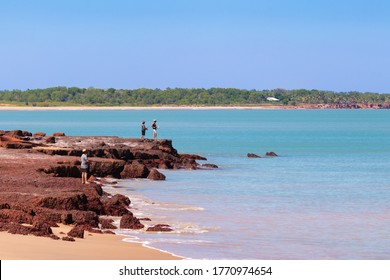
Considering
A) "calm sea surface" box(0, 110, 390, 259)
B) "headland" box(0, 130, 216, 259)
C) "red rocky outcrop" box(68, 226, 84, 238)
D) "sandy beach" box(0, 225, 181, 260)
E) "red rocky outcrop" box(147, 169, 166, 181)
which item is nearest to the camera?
"sandy beach" box(0, 225, 181, 260)

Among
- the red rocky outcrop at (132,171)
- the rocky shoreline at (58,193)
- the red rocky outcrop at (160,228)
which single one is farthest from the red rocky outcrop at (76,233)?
the red rocky outcrop at (132,171)

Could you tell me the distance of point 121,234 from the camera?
62.4 ft

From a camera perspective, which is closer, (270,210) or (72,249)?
(72,249)

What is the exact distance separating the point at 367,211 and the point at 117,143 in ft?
72.4

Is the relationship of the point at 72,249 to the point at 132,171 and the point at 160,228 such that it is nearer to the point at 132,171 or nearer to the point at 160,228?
the point at 160,228

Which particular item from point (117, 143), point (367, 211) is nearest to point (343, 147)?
point (117, 143)

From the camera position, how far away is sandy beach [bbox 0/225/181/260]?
14883 millimetres

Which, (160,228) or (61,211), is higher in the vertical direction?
(61,211)

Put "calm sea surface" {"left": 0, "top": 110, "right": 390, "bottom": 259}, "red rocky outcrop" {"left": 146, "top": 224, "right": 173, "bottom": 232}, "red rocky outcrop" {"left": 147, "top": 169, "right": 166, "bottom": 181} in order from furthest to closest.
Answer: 1. "red rocky outcrop" {"left": 147, "top": 169, "right": 166, "bottom": 181}
2. "red rocky outcrop" {"left": 146, "top": 224, "right": 173, "bottom": 232}
3. "calm sea surface" {"left": 0, "top": 110, "right": 390, "bottom": 259}

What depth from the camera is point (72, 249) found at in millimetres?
16000

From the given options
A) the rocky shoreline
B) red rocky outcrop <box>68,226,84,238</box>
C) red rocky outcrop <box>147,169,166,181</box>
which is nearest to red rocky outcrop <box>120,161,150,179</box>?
the rocky shoreline

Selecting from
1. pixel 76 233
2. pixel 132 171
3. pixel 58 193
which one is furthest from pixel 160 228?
pixel 132 171

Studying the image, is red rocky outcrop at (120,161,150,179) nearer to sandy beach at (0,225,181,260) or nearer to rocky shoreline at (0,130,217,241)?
rocky shoreline at (0,130,217,241)

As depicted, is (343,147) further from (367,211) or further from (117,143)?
(367,211)
